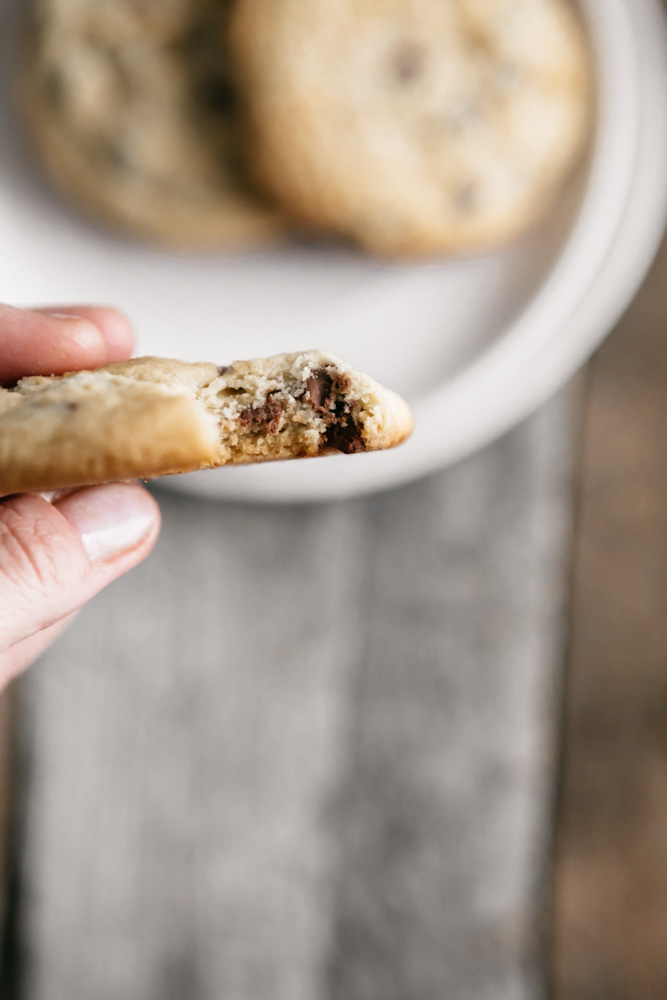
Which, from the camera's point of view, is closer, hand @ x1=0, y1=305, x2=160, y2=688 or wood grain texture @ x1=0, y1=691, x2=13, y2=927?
hand @ x1=0, y1=305, x2=160, y2=688

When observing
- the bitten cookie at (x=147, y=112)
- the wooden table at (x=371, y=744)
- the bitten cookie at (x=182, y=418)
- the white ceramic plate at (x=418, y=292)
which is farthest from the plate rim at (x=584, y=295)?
the bitten cookie at (x=182, y=418)

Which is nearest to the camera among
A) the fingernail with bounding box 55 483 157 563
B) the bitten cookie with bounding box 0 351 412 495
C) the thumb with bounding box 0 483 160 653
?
the bitten cookie with bounding box 0 351 412 495

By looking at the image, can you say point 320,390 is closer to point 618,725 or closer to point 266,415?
point 266,415

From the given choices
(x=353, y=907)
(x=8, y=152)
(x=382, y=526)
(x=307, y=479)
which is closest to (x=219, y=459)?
(x=307, y=479)

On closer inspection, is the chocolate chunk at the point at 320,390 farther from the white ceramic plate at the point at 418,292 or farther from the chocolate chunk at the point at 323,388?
the white ceramic plate at the point at 418,292

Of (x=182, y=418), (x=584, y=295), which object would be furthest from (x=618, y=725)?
(x=182, y=418)

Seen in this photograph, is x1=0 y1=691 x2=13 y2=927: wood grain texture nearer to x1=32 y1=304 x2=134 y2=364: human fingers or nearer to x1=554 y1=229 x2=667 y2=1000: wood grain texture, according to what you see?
x1=32 y1=304 x2=134 y2=364: human fingers

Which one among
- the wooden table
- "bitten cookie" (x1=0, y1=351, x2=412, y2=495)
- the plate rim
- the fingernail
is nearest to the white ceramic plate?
the plate rim
